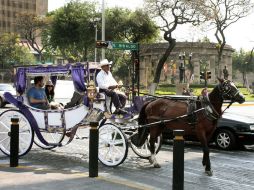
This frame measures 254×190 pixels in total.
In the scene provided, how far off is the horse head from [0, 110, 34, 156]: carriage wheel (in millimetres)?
4469

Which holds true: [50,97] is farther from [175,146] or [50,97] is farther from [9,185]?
[175,146]

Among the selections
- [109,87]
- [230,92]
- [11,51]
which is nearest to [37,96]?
[109,87]

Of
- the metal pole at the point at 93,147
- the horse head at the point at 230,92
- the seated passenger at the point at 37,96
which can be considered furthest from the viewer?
the seated passenger at the point at 37,96

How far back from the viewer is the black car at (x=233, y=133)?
12891mm

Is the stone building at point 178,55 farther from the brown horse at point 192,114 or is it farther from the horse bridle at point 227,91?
the horse bridle at point 227,91

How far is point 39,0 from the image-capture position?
132500 millimetres

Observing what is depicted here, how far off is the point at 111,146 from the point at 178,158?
333cm

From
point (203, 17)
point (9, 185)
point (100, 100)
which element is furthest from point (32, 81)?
point (203, 17)

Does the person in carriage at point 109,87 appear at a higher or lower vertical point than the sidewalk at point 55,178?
higher

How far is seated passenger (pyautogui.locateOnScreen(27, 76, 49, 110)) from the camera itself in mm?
11664

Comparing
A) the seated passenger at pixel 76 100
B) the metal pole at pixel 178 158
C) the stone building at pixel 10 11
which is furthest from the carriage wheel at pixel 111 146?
the stone building at pixel 10 11

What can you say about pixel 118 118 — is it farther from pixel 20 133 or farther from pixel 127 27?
pixel 127 27

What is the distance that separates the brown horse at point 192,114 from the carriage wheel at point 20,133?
8.67 feet

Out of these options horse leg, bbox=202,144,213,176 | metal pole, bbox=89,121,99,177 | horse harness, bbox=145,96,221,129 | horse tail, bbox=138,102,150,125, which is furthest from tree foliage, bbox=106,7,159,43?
metal pole, bbox=89,121,99,177
